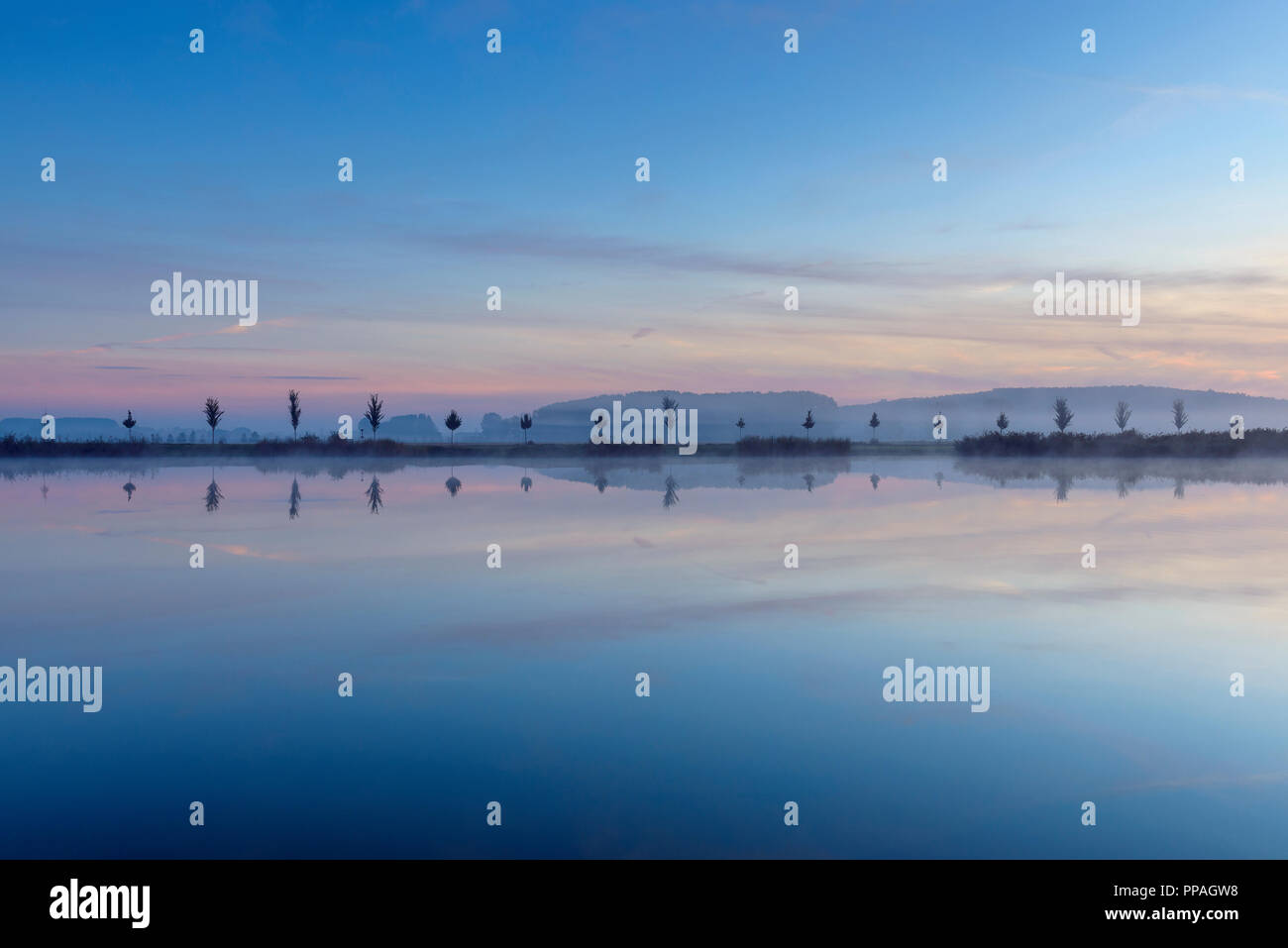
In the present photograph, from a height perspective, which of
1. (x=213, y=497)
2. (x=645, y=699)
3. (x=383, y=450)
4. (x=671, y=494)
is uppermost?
(x=383, y=450)

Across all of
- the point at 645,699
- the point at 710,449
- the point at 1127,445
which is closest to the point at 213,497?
the point at 645,699

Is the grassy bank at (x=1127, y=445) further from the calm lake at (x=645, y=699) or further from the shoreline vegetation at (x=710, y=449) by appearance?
the calm lake at (x=645, y=699)

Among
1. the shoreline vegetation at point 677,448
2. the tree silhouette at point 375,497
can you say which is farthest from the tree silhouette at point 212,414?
the tree silhouette at point 375,497

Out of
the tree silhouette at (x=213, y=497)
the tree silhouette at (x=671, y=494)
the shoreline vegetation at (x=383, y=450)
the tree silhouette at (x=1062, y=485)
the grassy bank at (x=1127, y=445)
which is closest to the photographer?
the tree silhouette at (x=213, y=497)

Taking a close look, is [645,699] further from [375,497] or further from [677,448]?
[677,448]

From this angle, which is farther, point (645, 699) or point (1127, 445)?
point (1127, 445)

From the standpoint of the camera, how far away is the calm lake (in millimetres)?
4883

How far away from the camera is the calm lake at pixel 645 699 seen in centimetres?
488

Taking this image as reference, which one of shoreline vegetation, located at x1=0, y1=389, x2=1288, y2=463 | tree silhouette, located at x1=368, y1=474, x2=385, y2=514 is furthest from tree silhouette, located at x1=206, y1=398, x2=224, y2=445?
tree silhouette, located at x1=368, y1=474, x2=385, y2=514

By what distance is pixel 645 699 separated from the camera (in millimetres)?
6922

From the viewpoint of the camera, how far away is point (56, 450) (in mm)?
59875
